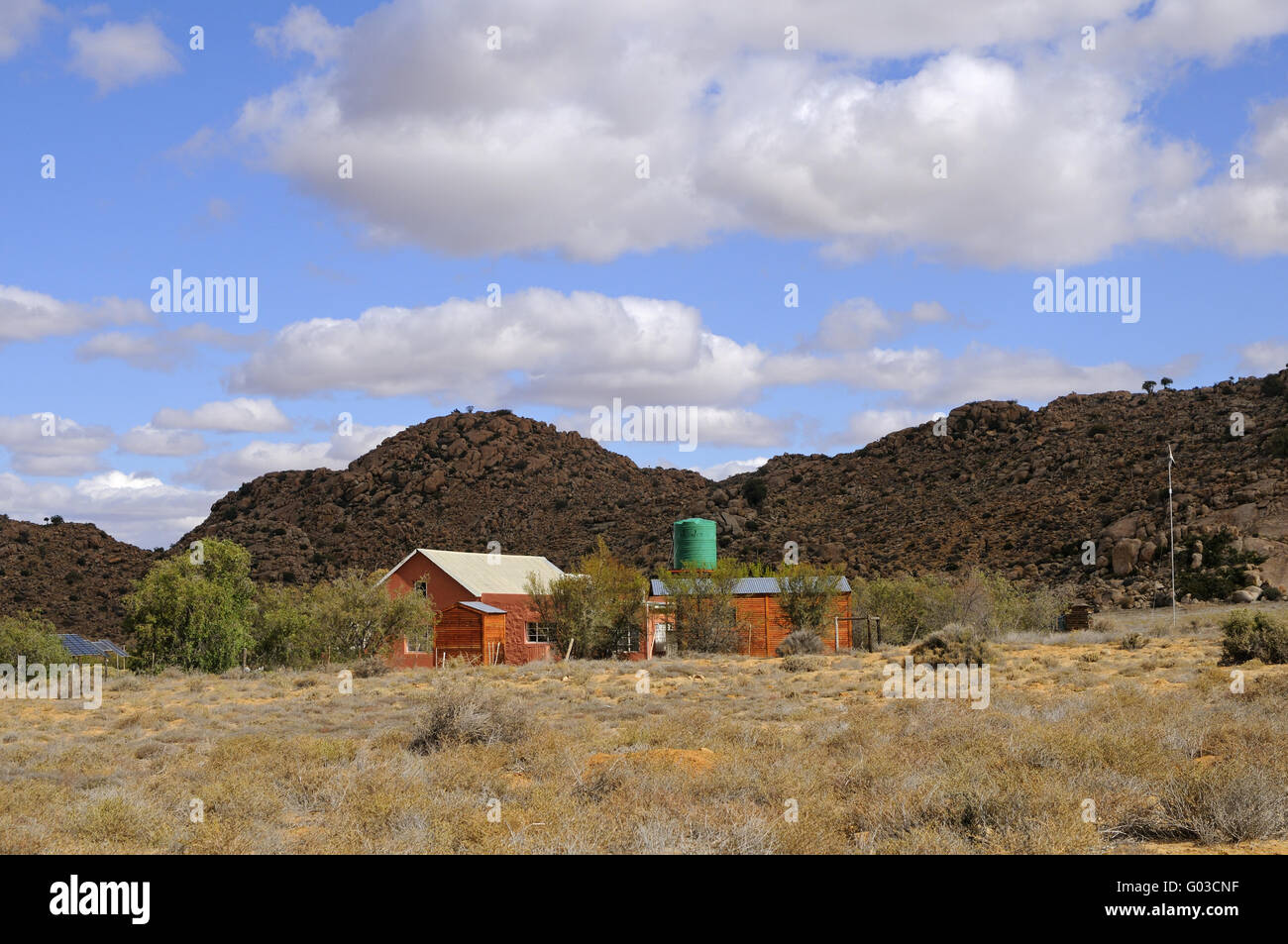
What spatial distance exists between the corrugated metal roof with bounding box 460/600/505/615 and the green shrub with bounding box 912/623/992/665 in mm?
→ 16987

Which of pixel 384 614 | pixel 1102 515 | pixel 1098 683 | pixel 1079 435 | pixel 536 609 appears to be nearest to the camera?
pixel 1098 683

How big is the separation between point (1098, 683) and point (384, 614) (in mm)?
25176

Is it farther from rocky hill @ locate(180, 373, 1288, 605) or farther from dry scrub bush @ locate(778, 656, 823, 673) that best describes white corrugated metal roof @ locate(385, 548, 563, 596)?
rocky hill @ locate(180, 373, 1288, 605)

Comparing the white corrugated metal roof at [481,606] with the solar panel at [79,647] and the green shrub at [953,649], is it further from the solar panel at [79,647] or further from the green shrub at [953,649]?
the solar panel at [79,647]

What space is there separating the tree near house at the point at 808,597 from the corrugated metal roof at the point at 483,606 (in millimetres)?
12159

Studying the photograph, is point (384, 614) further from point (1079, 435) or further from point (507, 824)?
point (1079, 435)

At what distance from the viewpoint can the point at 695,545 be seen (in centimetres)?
4753

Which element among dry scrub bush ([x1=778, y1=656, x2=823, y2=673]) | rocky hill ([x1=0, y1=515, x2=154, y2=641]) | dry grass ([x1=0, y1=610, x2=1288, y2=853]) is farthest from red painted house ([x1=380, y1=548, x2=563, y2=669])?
rocky hill ([x1=0, y1=515, x2=154, y2=641])

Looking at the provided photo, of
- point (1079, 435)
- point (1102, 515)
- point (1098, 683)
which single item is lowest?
point (1098, 683)

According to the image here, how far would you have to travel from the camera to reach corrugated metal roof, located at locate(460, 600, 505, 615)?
132 feet

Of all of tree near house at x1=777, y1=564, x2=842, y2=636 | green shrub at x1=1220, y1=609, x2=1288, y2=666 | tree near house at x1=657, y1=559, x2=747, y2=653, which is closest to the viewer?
green shrub at x1=1220, y1=609, x2=1288, y2=666

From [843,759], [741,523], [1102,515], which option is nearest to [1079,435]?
[1102,515]

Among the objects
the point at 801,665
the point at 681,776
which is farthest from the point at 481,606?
the point at 681,776
